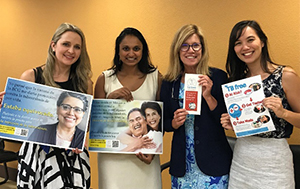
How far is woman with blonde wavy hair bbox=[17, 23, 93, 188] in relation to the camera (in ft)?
6.68

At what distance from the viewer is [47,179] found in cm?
204

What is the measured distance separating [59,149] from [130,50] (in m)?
0.90

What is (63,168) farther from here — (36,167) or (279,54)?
(279,54)

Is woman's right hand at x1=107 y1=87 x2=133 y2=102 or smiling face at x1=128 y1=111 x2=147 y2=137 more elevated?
woman's right hand at x1=107 y1=87 x2=133 y2=102

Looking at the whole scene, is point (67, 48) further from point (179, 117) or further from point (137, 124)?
point (179, 117)

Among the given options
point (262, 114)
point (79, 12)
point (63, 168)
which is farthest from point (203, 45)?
point (79, 12)

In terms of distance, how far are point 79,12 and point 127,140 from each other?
2.58 metres

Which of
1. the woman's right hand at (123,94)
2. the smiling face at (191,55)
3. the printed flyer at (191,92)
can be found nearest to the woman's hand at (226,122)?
the printed flyer at (191,92)

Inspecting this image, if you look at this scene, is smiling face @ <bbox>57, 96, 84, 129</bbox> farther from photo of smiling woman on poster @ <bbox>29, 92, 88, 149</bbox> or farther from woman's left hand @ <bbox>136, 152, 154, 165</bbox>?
woman's left hand @ <bbox>136, 152, 154, 165</bbox>

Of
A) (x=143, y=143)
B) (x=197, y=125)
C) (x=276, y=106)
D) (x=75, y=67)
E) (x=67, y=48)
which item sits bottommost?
(x=143, y=143)

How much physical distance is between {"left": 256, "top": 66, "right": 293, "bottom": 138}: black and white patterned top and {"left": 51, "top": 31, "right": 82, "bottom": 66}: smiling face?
131 centimetres

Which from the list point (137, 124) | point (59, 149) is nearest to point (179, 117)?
point (137, 124)

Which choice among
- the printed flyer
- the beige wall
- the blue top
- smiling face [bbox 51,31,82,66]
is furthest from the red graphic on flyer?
the beige wall

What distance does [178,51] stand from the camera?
7.20 ft
